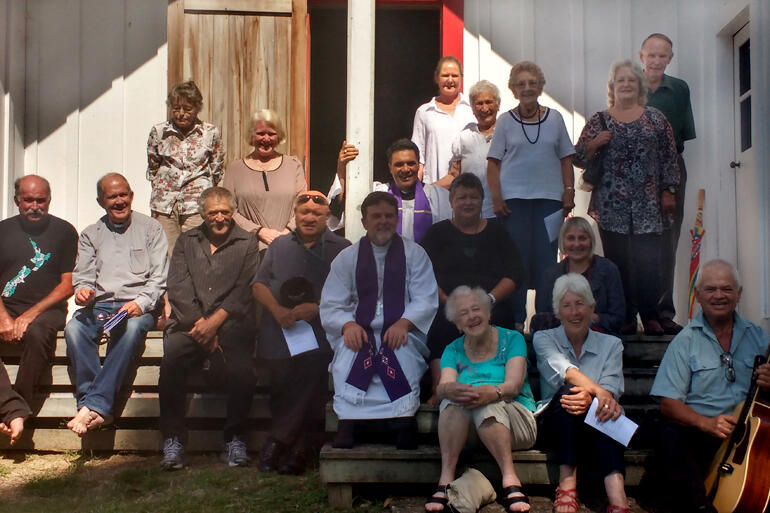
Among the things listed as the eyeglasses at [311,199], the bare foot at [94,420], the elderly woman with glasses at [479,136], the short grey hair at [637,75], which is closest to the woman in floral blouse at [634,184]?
the short grey hair at [637,75]

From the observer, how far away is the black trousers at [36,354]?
5.13 meters

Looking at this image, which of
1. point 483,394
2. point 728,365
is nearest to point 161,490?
point 483,394

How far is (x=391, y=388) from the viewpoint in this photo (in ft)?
14.3

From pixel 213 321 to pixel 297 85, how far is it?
6.84 ft

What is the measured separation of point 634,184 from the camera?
523cm

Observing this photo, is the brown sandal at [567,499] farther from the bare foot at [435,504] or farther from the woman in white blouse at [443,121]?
the woman in white blouse at [443,121]

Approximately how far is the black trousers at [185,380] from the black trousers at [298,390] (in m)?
0.14

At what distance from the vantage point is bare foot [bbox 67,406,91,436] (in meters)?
4.82

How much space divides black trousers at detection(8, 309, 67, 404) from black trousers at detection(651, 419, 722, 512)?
11.1 feet

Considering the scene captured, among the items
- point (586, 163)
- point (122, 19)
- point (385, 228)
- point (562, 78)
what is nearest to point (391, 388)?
point (385, 228)

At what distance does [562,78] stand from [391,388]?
345 centimetres

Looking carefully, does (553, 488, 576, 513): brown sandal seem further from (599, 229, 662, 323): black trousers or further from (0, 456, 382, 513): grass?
(599, 229, 662, 323): black trousers

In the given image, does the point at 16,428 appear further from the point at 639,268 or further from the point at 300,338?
the point at 639,268

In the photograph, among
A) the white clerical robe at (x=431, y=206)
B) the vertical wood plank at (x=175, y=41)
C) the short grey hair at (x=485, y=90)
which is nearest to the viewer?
the white clerical robe at (x=431, y=206)
